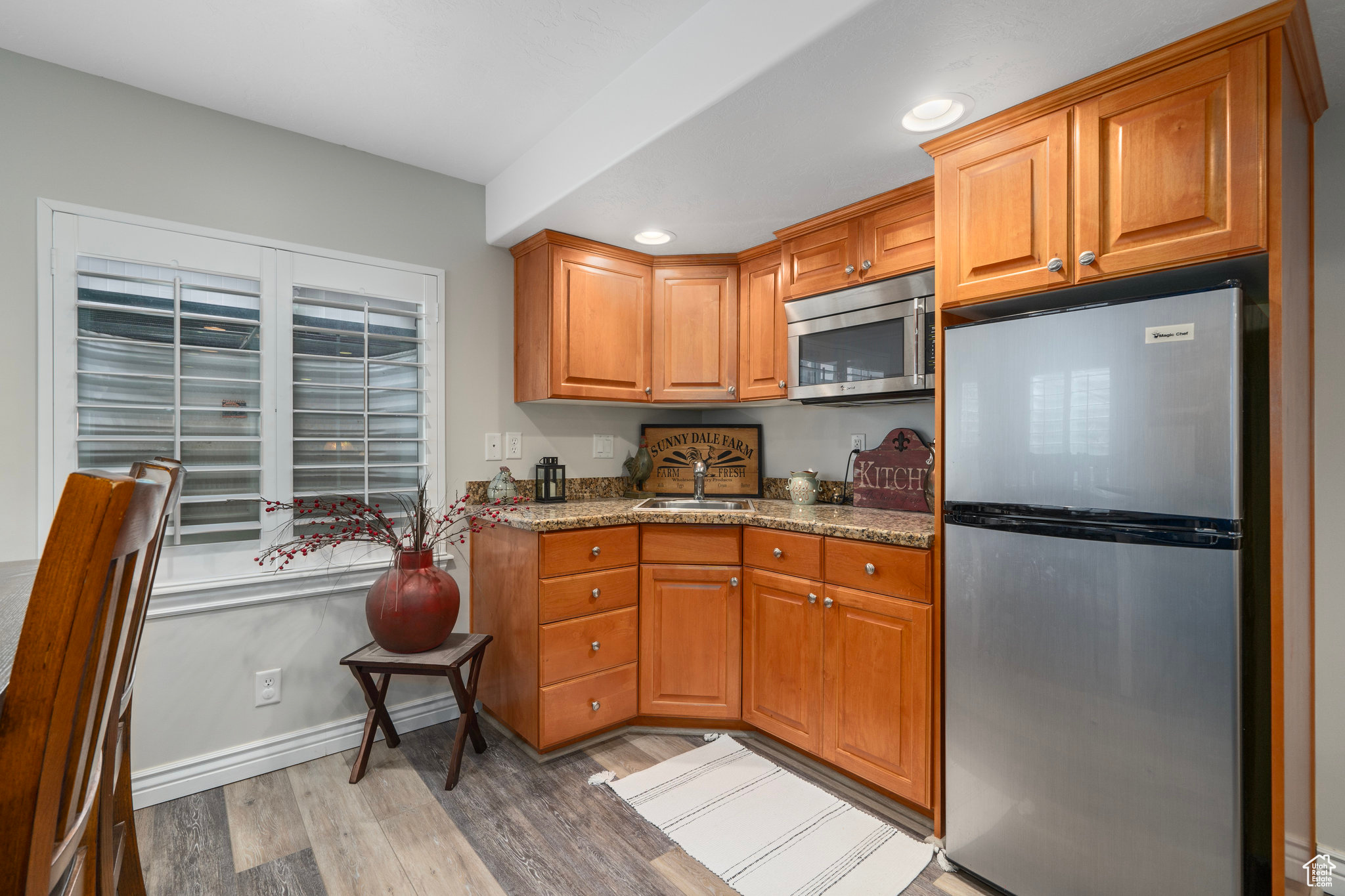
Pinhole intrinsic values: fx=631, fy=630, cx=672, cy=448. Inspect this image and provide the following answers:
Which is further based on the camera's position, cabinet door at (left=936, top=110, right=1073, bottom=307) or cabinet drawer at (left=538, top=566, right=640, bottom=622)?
cabinet drawer at (left=538, top=566, right=640, bottom=622)

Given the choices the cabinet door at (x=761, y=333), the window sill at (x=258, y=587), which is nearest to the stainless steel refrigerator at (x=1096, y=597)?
the cabinet door at (x=761, y=333)

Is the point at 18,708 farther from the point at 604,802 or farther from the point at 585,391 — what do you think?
the point at 585,391

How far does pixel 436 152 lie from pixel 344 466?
1.33 meters

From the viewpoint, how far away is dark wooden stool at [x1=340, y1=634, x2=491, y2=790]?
7.18ft

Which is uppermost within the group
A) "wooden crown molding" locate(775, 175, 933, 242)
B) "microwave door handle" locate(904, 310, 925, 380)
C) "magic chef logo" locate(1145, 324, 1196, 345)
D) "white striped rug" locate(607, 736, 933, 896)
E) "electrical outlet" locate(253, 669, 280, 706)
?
"wooden crown molding" locate(775, 175, 933, 242)

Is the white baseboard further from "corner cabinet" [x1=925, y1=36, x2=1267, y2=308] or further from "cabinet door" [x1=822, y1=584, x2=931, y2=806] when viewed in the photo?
"corner cabinet" [x1=925, y1=36, x2=1267, y2=308]

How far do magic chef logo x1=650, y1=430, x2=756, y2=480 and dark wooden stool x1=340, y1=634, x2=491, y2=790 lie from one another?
1.31 meters

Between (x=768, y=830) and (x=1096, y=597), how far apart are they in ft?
3.88

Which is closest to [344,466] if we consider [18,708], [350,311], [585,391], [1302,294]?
[350,311]

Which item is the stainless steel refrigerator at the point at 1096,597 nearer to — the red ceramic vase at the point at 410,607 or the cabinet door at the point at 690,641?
the cabinet door at the point at 690,641

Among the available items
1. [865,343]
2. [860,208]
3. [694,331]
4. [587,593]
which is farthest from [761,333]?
[587,593]

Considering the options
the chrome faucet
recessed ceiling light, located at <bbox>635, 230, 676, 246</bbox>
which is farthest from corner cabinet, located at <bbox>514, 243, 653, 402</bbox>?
the chrome faucet

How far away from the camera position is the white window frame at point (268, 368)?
77.1 inches

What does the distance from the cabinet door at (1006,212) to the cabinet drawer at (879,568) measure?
2.52 ft
